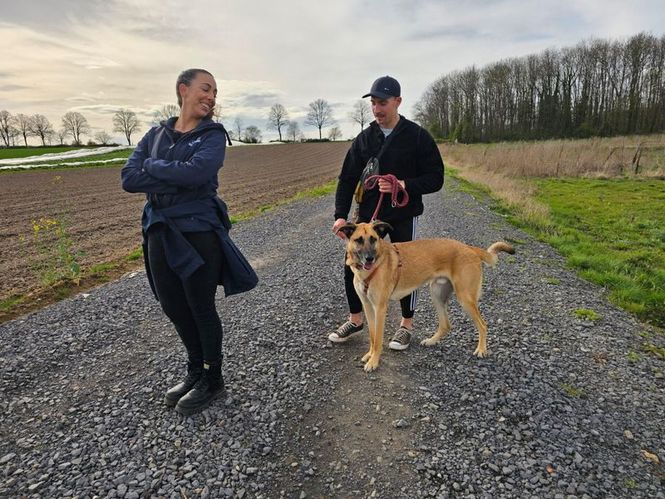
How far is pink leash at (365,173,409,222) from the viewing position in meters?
3.99

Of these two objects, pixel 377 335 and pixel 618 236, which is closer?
pixel 377 335

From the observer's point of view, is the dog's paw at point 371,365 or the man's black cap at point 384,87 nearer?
the man's black cap at point 384,87

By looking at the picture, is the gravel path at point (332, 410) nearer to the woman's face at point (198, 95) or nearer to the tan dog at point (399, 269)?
the tan dog at point (399, 269)

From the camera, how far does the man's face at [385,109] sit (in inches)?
153

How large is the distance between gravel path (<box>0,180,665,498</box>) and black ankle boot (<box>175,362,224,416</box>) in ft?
0.31

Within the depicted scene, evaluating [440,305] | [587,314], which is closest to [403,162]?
[440,305]

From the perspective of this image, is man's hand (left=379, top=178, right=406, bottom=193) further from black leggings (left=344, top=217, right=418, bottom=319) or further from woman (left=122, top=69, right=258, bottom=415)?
woman (left=122, top=69, right=258, bottom=415)

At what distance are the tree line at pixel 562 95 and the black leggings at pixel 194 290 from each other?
69.7m

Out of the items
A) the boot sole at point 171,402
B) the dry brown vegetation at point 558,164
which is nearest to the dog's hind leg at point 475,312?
the boot sole at point 171,402

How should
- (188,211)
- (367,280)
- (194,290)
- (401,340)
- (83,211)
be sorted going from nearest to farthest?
(188,211)
(194,290)
(367,280)
(401,340)
(83,211)

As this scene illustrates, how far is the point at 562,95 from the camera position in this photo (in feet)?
209

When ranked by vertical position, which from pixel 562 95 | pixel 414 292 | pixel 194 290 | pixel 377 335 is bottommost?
pixel 377 335

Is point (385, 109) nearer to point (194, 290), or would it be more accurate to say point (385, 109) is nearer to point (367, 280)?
point (367, 280)

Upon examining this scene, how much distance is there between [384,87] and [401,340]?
290 centimetres
